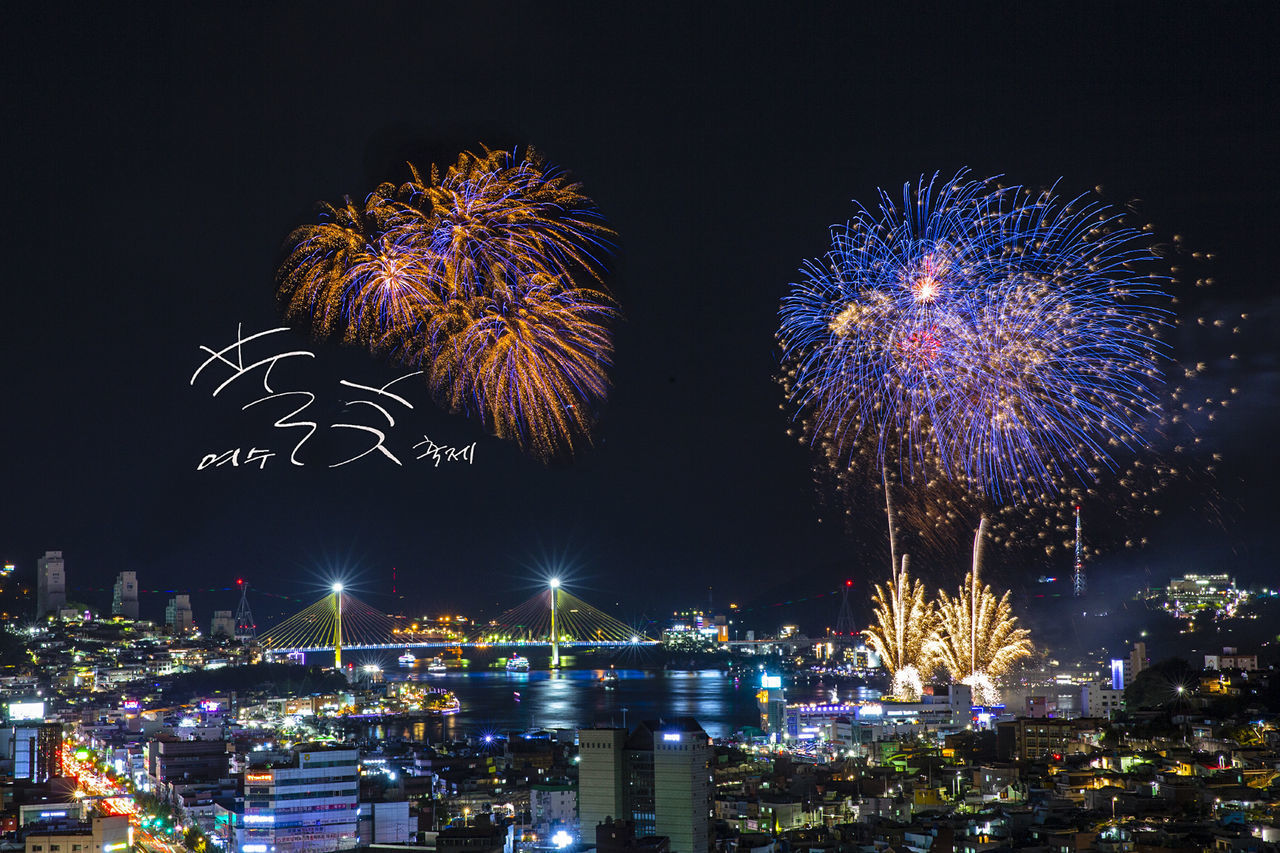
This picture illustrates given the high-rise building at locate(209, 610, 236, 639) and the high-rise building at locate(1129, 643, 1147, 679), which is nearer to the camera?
the high-rise building at locate(1129, 643, 1147, 679)

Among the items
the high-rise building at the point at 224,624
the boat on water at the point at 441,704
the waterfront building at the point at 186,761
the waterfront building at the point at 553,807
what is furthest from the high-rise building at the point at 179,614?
the waterfront building at the point at 553,807

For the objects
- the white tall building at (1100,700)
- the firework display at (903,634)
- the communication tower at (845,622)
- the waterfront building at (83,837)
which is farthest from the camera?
the communication tower at (845,622)

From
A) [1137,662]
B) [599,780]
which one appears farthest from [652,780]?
[1137,662]

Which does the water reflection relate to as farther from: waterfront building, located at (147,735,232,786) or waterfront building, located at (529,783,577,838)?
waterfront building, located at (529,783,577,838)

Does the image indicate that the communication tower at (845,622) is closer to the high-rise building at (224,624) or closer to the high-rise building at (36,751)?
the high-rise building at (224,624)

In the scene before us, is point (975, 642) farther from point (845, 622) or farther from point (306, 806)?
point (845, 622)

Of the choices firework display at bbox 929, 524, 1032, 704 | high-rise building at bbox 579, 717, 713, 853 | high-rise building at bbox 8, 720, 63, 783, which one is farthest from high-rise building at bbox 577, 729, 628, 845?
high-rise building at bbox 8, 720, 63, 783
